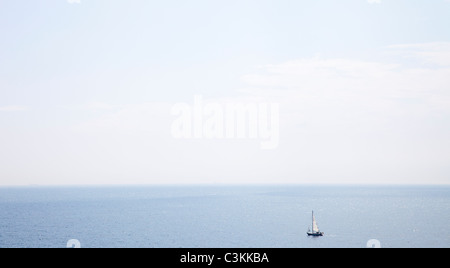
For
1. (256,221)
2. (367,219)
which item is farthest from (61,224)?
(367,219)

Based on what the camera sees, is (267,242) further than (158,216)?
No

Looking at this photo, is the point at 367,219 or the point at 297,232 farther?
the point at 367,219

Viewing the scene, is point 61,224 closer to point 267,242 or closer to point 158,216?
A: point 158,216

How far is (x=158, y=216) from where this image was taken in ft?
221
